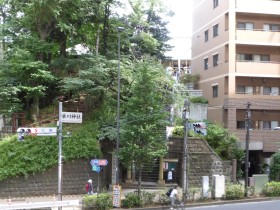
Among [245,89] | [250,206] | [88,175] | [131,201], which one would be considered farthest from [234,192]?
[245,89]

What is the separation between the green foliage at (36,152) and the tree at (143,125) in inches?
170

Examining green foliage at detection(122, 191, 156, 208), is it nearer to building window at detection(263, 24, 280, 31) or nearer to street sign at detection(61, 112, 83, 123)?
street sign at detection(61, 112, 83, 123)

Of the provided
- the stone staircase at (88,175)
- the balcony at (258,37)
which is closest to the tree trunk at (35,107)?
the stone staircase at (88,175)

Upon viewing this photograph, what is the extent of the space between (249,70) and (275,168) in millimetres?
9390

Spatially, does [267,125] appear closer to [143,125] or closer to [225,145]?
[225,145]

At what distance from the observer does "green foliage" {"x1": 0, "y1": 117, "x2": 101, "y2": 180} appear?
27.7 metres

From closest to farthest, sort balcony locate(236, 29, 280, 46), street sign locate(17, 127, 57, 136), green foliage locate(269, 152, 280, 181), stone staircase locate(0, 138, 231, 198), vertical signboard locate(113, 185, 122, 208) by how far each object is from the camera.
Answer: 1. street sign locate(17, 127, 57, 136)
2. vertical signboard locate(113, 185, 122, 208)
3. stone staircase locate(0, 138, 231, 198)
4. green foliage locate(269, 152, 280, 181)
5. balcony locate(236, 29, 280, 46)

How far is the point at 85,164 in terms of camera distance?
29531 millimetres

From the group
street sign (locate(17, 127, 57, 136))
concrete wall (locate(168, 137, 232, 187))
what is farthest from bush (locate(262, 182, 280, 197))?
street sign (locate(17, 127, 57, 136))

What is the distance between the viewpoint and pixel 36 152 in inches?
1123

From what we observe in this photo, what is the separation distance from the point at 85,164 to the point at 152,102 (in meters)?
7.40

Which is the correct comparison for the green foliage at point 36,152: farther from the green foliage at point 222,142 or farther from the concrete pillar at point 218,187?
the green foliage at point 222,142

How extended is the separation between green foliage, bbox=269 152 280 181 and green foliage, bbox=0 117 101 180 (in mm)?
14903

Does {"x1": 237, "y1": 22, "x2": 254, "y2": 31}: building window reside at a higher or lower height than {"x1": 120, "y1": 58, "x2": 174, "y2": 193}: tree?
higher
